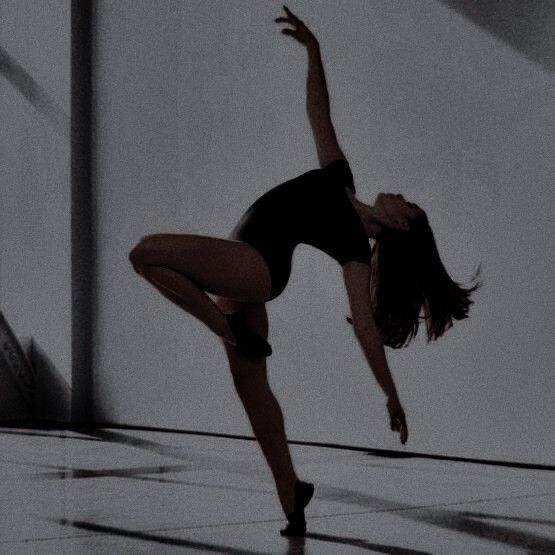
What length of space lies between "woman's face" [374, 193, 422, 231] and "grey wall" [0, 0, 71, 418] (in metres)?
4.30

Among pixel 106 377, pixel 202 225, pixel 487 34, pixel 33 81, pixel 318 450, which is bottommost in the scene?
pixel 318 450

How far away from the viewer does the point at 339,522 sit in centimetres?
303

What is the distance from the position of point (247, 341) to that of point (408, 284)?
0.56m

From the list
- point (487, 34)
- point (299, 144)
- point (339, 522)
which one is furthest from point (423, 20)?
point (339, 522)

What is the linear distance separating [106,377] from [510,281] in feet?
9.96

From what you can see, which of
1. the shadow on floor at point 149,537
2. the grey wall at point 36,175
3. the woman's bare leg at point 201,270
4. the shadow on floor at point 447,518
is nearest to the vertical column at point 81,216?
the grey wall at point 36,175

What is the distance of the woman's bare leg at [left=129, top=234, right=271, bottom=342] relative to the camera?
270 centimetres

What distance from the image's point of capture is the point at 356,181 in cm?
532

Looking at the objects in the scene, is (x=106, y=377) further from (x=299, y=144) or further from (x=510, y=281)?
(x=510, y=281)

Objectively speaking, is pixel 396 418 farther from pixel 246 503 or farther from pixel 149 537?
pixel 246 503

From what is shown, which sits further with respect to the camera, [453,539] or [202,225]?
[202,225]

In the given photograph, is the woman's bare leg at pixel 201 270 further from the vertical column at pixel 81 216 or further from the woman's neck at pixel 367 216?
the vertical column at pixel 81 216

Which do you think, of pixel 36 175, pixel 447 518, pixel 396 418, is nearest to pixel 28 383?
pixel 36 175

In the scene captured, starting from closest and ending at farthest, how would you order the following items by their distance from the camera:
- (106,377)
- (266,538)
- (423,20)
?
(266,538)
(423,20)
(106,377)
